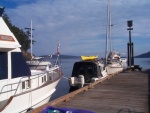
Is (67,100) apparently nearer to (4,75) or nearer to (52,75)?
(4,75)

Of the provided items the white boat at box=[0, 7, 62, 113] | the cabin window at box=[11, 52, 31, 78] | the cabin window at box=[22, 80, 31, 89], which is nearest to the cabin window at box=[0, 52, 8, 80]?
the white boat at box=[0, 7, 62, 113]

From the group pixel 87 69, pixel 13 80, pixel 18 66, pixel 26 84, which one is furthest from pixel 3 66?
pixel 87 69

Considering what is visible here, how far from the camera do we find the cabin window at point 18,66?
32.8 ft

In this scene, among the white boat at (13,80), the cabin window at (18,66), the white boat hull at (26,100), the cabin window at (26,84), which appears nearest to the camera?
the white boat hull at (26,100)

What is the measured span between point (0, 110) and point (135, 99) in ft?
18.2

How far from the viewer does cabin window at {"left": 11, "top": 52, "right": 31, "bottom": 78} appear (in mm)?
9988

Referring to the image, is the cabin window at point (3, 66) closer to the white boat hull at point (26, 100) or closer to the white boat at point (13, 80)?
the white boat at point (13, 80)

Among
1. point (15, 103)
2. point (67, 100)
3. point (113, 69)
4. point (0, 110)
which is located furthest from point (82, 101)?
point (113, 69)

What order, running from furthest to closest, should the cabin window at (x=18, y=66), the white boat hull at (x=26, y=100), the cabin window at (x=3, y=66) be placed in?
the cabin window at (x=18, y=66)
the cabin window at (x=3, y=66)
the white boat hull at (x=26, y=100)

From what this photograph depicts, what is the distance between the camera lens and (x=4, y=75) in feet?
31.1

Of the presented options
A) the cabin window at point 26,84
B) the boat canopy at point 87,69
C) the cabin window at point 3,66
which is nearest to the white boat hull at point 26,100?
the cabin window at point 26,84

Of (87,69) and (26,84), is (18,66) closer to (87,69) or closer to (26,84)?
(26,84)

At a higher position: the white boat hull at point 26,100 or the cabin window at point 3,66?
the cabin window at point 3,66

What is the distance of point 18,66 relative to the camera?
404 inches
